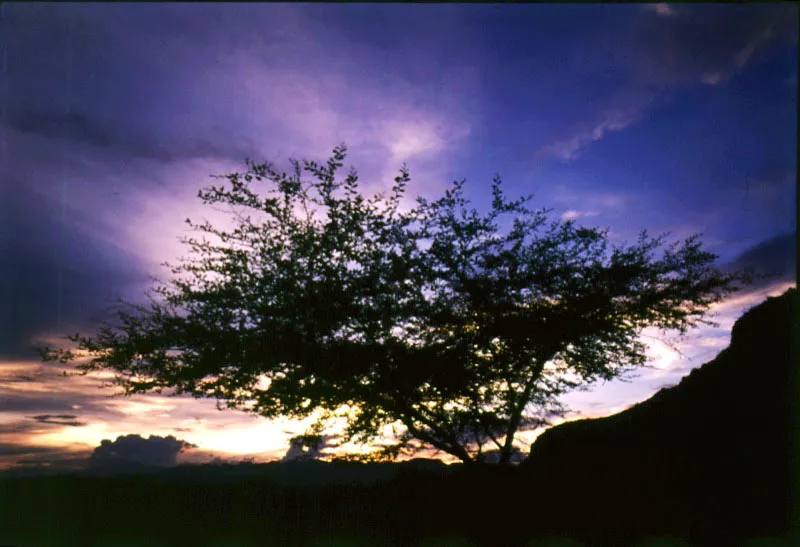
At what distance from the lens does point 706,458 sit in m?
9.68

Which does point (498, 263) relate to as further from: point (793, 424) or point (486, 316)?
point (793, 424)

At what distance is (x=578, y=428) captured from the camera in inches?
522

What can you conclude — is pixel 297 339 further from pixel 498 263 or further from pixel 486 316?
pixel 498 263

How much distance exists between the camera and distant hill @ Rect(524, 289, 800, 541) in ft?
28.7

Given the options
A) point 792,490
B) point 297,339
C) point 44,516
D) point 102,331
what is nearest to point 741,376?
point 792,490

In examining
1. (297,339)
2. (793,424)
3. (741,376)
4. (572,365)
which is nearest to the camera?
(793,424)

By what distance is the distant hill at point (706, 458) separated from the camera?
875 cm

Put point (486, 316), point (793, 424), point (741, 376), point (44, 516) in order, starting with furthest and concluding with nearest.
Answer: point (486, 316)
point (741, 376)
point (793, 424)
point (44, 516)

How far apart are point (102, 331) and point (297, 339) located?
14.9 feet

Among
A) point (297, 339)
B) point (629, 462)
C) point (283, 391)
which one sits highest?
point (297, 339)

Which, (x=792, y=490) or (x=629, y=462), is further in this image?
(x=629, y=462)

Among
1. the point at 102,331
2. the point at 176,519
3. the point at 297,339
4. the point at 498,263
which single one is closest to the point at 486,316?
the point at 498,263

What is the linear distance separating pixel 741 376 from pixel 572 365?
186 inches

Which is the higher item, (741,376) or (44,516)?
(741,376)
